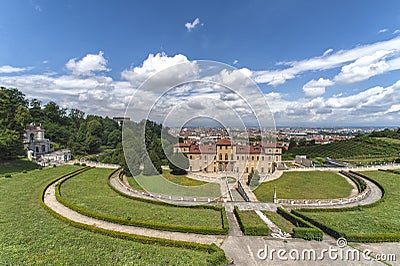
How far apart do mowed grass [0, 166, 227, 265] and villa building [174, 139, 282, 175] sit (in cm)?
2071

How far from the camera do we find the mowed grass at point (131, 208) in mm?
12922

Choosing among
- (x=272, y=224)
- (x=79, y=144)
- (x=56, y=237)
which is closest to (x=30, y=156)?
(x=79, y=144)

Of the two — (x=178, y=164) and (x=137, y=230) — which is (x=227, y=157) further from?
(x=137, y=230)

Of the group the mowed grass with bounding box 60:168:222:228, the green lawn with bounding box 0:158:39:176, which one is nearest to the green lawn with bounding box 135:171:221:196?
the mowed grass with bounding box 60:168:222:228

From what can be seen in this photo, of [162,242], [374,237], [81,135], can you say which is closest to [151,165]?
[162,242]

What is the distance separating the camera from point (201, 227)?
11.4m

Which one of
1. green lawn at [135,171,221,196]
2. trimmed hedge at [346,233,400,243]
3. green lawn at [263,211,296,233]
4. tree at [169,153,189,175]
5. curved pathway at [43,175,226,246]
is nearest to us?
trimmed hedge at [346,233,400,243]

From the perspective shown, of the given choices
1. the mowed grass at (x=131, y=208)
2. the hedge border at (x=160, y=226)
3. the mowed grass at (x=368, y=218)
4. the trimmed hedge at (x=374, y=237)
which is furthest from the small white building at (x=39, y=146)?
the trimmed hedge at (x=374, y=237)

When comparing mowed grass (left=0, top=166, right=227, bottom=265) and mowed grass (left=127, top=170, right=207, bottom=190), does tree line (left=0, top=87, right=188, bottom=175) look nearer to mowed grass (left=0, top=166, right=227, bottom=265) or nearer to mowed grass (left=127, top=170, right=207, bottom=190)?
mowed grass (left=127, top=170, right=207, bottom=190)

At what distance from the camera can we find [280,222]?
13.8m

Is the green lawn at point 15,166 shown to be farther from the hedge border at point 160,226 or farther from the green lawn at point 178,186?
the hedge border at point 160,226

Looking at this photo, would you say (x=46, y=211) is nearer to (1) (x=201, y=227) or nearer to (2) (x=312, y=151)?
(1) (x=201, y=227)

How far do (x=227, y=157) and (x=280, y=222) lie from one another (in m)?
18.9

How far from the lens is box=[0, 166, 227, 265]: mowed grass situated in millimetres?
7945
